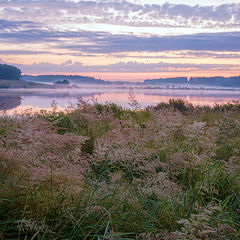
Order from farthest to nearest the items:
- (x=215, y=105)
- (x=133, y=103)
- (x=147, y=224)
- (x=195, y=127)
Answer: (x=215, y=105)
(x=133, y=103)
(x=195, y=127)
(x=147, y=224)

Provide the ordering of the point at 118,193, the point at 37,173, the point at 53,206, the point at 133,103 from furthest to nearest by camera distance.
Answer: the point at 133,103 → the point at 118,193 → the point at 53,206 → the point at 37,173

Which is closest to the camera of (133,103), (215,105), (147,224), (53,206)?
(53,206)

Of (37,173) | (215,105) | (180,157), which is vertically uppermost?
(37,173)

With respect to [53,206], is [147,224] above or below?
below

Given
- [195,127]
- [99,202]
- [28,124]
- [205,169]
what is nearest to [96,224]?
[99,202]

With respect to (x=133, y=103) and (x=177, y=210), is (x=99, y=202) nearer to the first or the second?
(x=177, y=210)

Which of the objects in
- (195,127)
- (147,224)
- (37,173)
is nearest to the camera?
(37,173)

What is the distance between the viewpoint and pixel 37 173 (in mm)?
2248

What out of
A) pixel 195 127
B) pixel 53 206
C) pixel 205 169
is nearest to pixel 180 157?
pixel 205 169

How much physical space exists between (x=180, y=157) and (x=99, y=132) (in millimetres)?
2819

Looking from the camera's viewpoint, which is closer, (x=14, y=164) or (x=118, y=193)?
(x=14, y=164)

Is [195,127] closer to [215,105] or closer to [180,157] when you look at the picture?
[180,157]

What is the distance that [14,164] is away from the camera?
2785mm

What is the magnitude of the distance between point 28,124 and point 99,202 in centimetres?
96
